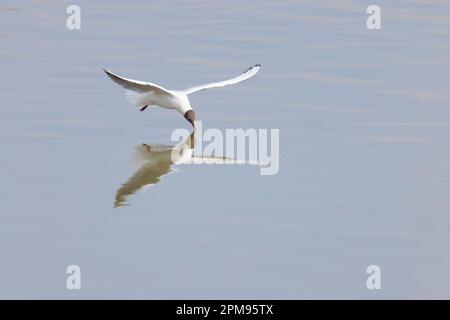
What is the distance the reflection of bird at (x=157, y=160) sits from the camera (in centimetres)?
1068

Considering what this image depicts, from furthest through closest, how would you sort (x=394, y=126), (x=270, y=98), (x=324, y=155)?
1. (x=270, y=98)
2. (x=394, y=126)
3. (x=324, y=155)

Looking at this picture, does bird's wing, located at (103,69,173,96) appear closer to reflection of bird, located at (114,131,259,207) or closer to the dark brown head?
the dark brown head

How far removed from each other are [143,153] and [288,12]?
19.0ft

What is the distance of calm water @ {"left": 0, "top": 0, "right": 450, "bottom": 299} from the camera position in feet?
29.4

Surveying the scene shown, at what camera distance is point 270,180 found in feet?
34.6

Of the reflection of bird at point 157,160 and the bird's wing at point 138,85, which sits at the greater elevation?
the bird's wing at point 138,85

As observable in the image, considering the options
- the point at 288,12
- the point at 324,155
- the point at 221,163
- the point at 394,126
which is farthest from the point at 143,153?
the point at 288,12

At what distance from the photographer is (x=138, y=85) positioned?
1144 cm

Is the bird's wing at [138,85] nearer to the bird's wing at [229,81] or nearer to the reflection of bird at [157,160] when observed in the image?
the bird's wing at [229,81]

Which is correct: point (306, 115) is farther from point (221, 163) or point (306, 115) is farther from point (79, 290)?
point (79, 290)

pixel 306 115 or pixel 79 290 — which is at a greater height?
pixel 306 115

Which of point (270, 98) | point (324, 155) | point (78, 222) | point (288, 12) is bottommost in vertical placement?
point (78, 222)

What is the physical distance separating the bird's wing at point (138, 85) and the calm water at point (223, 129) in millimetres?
402

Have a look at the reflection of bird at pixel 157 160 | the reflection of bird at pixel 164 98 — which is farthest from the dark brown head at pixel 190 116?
the reflection of bird at pixel 157 160
